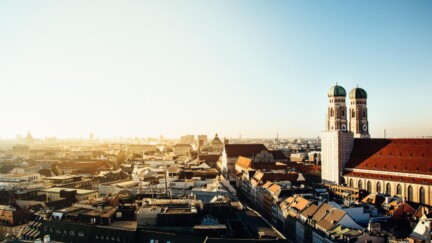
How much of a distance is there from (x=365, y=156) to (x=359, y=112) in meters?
20.3

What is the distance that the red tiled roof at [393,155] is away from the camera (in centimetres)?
10256

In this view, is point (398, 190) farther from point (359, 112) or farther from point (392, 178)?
point (359, 112)

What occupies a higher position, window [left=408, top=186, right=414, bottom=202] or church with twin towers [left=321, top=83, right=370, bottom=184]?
church with twin towers [left=321, top=83, right=370, bottom=184]

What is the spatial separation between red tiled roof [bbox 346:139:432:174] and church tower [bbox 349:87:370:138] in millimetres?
12100

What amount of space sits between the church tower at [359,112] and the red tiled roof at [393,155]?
39.7 feet

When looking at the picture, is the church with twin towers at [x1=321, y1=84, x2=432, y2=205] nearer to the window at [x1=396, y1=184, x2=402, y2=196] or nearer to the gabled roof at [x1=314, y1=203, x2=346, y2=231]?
the window at [x1=396, y1=184, x2=402, y2=196]

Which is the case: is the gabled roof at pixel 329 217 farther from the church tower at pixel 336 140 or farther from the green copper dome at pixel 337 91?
the green copper dome at pixel 337 91

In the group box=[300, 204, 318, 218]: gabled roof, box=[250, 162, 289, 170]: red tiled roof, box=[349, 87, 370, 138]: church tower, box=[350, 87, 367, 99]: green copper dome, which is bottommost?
box=[300, 204, 318, 218]: gabled roof

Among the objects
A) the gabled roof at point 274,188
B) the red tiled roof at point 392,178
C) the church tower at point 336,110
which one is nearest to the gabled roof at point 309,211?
the gabled roof at point 274,188

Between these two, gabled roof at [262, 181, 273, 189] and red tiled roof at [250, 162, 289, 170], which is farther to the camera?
red tiled roof at [250, 162, 289, 170]

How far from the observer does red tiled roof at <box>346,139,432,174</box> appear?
103m

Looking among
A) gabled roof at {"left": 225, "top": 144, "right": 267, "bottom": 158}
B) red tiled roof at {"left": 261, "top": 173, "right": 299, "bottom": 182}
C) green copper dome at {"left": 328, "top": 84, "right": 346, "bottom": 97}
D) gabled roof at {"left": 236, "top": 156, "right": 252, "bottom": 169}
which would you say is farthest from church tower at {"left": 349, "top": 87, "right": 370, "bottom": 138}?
gabled roof at {"left": 225, "top": 144, "right": 267, "bottom": 158}

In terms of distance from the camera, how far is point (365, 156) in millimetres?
117375

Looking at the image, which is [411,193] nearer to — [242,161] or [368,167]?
[368,167]
